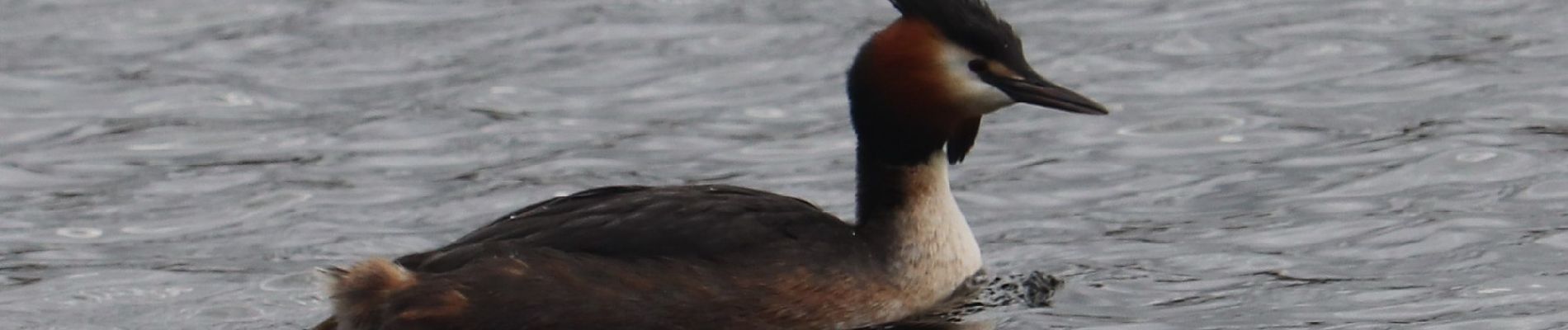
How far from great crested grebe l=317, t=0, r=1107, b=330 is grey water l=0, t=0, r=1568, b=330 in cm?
41

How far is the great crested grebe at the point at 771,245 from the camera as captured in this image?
7199 millimetres

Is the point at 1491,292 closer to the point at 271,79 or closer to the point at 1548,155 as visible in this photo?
the point at 1548,155

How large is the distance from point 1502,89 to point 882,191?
3795mm

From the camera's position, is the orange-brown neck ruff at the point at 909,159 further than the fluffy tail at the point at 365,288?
Yes

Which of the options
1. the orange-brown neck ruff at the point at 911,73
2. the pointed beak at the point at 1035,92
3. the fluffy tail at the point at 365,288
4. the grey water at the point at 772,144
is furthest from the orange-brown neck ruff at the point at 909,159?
the fluffy tail at the point at 365,288

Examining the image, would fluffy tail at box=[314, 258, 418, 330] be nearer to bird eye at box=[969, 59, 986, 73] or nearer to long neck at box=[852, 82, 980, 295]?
long neck at box=[852, 82, 980, 295]

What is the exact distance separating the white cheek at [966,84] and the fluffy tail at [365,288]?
1.49 m

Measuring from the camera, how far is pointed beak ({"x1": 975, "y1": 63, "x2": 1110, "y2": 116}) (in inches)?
300

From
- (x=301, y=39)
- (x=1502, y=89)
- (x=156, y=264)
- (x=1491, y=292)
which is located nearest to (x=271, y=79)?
(x=301, y=39)

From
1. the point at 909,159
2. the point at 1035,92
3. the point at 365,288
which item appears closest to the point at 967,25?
the point at 1035,92

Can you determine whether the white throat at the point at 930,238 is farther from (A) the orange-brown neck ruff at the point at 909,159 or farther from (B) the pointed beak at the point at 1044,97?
(B) the pointed beak at the point at 1044,97

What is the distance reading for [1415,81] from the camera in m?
11.0

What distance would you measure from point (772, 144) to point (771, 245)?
313cm

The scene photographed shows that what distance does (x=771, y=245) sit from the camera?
7.40 metres
